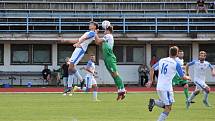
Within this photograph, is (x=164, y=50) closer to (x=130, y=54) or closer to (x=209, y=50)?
(x=130, y=54)

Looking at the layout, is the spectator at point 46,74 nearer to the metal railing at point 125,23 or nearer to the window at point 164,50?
the metal railing at point 125,23

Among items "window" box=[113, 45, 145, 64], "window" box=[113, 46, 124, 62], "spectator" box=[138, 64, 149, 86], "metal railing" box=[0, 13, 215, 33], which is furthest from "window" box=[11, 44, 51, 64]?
"spectator" box=[138, 64, 149, 86]

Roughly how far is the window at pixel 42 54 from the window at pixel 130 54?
547cm

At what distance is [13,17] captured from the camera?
1902 inches

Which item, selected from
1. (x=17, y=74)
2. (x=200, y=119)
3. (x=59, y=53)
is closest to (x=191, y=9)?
(x=59, y=53)

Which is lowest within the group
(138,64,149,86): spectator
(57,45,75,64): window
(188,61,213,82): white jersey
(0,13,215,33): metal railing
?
(138,64,149,86): spectator

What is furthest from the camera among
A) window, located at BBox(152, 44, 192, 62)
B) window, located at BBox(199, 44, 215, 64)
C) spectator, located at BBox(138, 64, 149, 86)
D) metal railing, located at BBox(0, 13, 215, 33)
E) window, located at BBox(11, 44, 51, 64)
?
window, located at BBox(152, 44, 192, 62)

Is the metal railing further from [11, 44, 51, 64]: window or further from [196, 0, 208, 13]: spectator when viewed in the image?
[11, 44, 51, 64]: window

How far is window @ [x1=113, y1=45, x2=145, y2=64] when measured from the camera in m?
49.3

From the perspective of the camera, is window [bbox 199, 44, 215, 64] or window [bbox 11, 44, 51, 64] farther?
window [bbox 199, 44, 215, 64]

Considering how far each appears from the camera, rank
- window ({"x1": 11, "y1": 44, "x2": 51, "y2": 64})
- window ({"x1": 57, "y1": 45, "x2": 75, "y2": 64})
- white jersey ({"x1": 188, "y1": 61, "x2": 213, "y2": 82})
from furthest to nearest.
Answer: window ({"x1": 57, "y1": 45, "x2": 75, "y2": 64}), window ({"x1": 11, "y1": 44, "x2": 51, "y2": 64}), white jersey ({"x1": 188, "y1": 61, "x2": 213, "y2": 82})

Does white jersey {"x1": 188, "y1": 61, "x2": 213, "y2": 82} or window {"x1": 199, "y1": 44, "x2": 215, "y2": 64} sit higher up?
window {"x1": 199, "y1": 44, "x2": 215, "y2": 64}

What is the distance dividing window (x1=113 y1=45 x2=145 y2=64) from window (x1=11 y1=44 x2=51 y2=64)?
5567 millimetres

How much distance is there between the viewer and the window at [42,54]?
4862 cm
